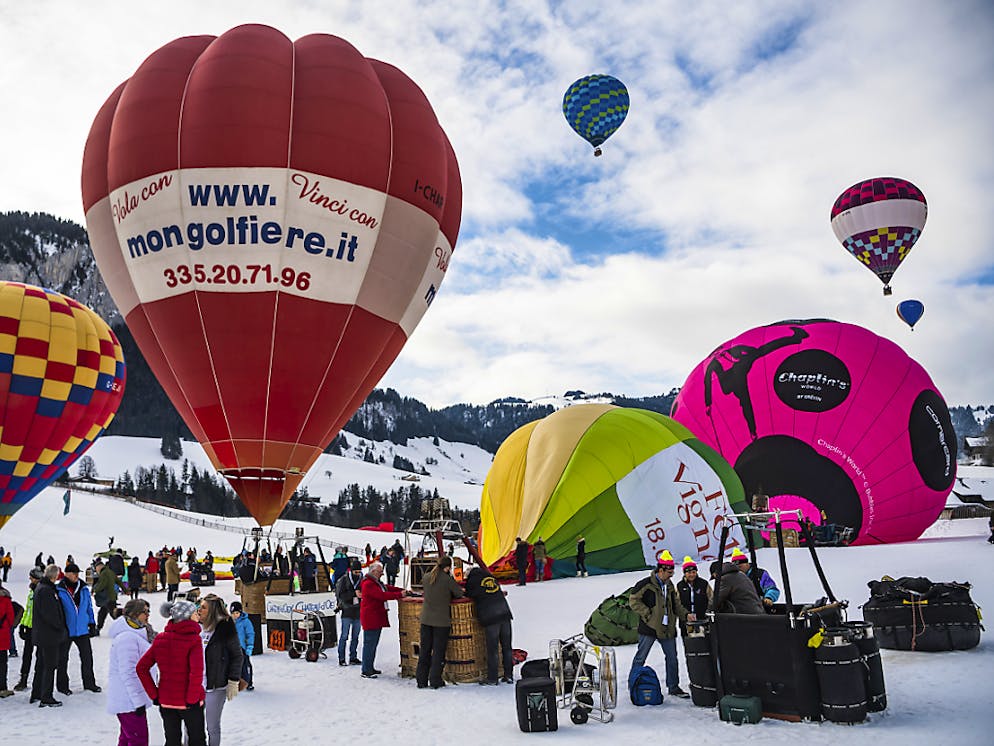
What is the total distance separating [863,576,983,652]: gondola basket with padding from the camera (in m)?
7.53

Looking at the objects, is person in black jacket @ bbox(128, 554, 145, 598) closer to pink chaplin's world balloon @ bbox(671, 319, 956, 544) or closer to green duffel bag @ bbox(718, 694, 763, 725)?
pink chaplin's world balloon @ bbox(671, 319, 956, 544)

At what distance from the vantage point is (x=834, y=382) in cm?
1570

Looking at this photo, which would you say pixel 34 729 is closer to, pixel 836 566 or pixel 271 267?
pixel 271 267

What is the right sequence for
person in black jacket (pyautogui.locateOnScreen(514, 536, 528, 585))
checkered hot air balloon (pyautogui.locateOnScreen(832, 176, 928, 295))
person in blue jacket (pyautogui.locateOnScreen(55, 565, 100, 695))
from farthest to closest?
checkered hot air balloon (pyautogui.locateOnScreen(832, 176, 928, 295)) < person in black jacket (pyautogui.locateOnScreen(514, 536, 528, 585)) < person in blue jacket (pyautogui.locateOnScreen(55, 565, 100, 695))

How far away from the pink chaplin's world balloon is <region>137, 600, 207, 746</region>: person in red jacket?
42.9 ft

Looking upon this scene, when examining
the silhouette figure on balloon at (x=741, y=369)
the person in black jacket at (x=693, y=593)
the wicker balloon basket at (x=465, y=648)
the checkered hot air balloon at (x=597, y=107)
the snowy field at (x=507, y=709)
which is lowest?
the snowy field at (x=507, y=709)

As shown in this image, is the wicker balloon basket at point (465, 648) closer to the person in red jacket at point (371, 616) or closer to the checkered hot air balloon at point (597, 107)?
the person in red jacket at point (371, 616)

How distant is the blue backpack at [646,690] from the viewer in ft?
20.7

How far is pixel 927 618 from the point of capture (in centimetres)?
762

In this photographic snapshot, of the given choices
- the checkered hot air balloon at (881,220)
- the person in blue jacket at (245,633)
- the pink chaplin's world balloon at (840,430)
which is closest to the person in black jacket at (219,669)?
the person in blue jacket at (245,633)

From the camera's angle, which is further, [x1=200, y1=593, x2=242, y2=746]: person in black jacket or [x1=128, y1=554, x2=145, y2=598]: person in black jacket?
[x1=128, y1=554, x2=145, y2=598]: person in black jacket

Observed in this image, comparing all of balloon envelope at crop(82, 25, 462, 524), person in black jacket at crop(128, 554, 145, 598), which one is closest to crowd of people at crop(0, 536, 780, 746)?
balloon envelope at crop(82, 25, 462, 524)

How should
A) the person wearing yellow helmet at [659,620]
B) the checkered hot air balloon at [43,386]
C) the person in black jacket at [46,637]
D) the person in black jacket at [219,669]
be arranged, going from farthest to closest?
the checkered hot air balloon at [43,386], the person in black jacket at [46,637], the person wearing yellow helmet at [659,620], the person in black jacket at [219,669]

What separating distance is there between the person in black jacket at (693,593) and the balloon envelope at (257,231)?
634cm
